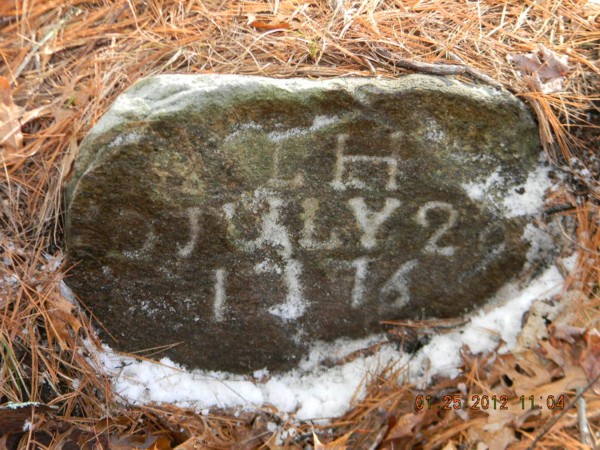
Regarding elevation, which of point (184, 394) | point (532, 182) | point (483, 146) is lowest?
point (184, 394)

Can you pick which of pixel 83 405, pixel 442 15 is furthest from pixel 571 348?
pixel 83 405

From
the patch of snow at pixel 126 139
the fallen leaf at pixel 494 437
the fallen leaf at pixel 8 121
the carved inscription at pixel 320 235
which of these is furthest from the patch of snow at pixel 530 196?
the fallen leaf at pixel 8 121

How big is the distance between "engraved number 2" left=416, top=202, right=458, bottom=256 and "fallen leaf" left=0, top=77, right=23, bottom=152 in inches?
53.8

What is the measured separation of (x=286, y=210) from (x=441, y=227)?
20.5 inches

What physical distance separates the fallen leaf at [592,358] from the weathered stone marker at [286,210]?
326 mm

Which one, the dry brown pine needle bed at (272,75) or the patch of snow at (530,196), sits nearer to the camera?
the dry brown pine needle bed at (272,75)

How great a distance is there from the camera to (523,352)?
1.82m

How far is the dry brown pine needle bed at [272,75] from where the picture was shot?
5.81 feet

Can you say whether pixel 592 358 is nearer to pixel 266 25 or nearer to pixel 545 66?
pixel 545 66

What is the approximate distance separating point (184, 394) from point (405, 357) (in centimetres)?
76

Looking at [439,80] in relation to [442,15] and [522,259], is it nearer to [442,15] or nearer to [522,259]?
[442,15]

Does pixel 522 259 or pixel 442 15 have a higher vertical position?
pixel 442 15

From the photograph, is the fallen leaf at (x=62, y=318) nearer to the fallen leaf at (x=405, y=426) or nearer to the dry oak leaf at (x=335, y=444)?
the dry oak leaf at (x=335, y=444)
